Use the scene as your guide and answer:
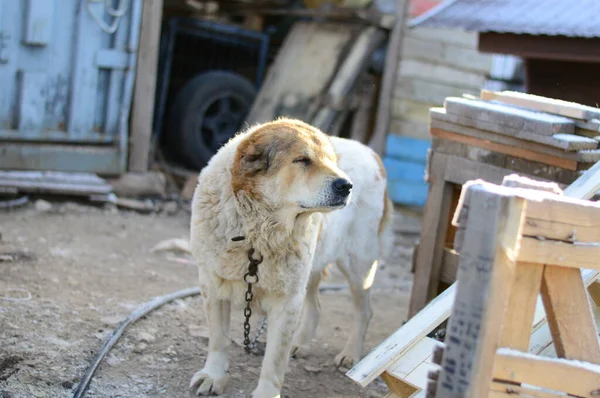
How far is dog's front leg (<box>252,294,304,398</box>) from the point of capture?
4.68 metres

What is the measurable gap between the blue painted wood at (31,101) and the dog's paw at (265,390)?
17.8 feet

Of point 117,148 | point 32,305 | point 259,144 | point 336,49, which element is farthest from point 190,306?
point 336,49

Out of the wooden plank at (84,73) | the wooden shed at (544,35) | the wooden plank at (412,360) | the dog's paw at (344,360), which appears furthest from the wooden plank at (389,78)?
the wooden plank at (412,360)

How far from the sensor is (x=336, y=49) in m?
11.0

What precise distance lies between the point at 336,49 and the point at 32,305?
644 centimetres

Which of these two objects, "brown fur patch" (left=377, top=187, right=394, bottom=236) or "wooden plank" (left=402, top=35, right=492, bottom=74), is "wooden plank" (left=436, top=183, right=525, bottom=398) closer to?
"brown fur patch" (left=377, top=187, right=394, bottom=236)

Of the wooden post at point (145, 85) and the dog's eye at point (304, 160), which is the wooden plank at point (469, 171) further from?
the wooden post at point (145, 85)

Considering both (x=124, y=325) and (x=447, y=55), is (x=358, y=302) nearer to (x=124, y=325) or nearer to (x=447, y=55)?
(x=124, y=325)

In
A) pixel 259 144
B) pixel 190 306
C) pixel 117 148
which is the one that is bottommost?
pixel 190 306

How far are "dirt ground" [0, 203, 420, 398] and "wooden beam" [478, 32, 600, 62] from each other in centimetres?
264

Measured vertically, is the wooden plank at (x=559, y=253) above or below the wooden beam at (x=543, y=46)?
below

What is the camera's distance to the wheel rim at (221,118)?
36.2 ft

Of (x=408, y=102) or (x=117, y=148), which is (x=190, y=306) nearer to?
(x=117, y=148)

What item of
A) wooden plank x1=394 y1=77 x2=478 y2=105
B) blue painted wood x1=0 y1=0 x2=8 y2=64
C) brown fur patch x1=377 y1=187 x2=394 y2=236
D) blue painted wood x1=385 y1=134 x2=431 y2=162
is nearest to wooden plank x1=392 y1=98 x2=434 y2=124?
wooden plank x1=394 y1=77 x2=478 y2=105
